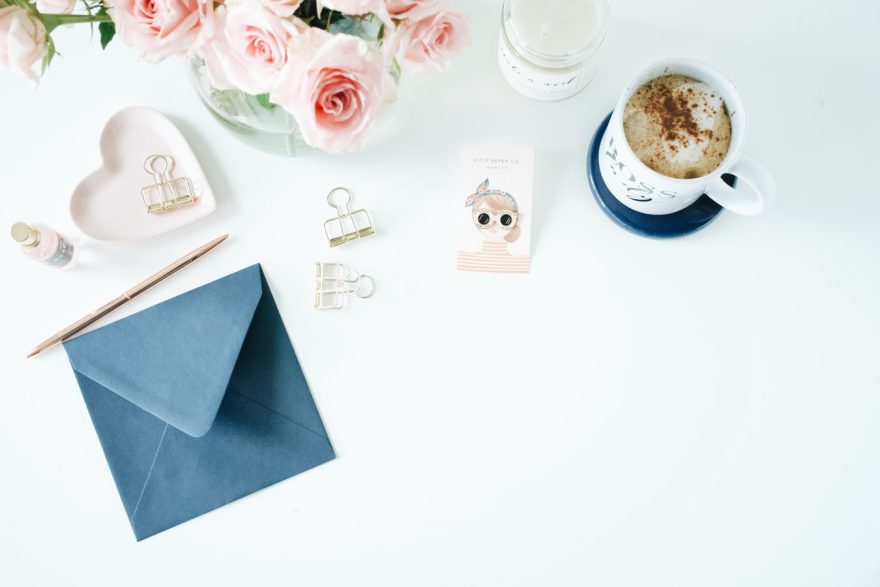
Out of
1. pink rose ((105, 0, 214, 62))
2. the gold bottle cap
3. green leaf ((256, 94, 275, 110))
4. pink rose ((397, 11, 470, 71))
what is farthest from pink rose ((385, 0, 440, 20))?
the gold bottle cap

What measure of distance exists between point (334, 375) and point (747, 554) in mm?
515

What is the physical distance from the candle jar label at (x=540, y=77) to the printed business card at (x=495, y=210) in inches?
2.6

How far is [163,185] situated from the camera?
0.71m

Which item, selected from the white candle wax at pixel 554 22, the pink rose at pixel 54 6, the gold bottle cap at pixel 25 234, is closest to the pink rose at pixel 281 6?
the pink rose at pixel 54 6

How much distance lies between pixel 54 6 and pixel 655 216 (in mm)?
571

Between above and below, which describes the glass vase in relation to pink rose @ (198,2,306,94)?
below

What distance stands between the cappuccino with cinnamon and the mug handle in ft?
0.06

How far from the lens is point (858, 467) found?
720 mm

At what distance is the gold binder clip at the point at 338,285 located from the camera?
71 cm

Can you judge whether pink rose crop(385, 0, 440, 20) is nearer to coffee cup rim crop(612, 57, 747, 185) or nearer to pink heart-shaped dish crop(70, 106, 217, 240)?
coffee cup rim crop(612, 57, 747, 185)

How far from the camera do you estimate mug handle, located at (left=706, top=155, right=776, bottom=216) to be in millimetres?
598

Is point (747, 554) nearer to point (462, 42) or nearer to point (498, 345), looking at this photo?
point (498, 345)

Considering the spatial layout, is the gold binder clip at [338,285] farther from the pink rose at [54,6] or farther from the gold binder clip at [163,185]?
the pink rose at [54,6]

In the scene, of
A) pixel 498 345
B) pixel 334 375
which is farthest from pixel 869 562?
pixel 334 375
